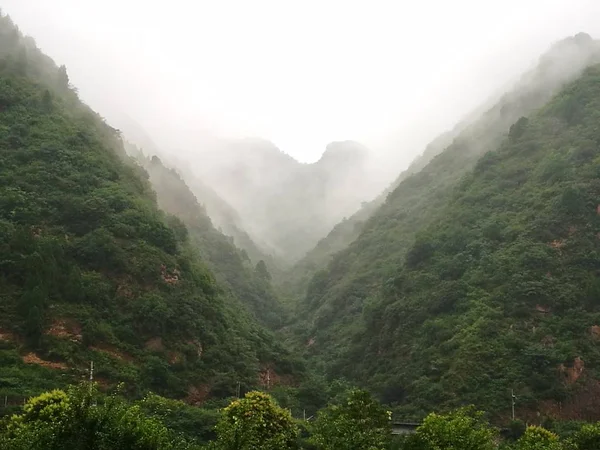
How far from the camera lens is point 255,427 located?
2488 cm

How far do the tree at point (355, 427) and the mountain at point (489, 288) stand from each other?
19851mm

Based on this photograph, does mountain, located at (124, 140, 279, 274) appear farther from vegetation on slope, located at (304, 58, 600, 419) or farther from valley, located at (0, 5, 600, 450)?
vegetation on slope, located at (304, 58, 600, 419)

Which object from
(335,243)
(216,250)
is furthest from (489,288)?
(335,243)

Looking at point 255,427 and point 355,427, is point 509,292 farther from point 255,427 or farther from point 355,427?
point 355,427

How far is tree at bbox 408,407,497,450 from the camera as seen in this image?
20578 millimetres

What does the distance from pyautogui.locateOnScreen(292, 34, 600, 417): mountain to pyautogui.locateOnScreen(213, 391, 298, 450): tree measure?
57.8ft

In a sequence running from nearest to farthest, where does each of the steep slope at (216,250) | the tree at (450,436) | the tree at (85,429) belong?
the tree at (85,429) < the tree at (450,436) < the steep slope at (216,250)

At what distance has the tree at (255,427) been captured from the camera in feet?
70.4

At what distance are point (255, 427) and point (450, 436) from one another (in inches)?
315

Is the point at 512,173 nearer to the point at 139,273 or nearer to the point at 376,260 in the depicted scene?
the point at 376,260

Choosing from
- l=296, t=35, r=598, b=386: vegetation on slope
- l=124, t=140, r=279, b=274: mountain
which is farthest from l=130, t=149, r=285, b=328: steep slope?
l=124, t=140, r=279, b=274: mountain

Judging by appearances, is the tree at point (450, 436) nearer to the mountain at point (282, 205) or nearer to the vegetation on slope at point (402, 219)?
the vegetation on slope at point (402, 219)

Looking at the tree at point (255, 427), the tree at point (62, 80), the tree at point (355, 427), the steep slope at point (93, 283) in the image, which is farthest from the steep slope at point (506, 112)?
the tree at point (355, 427)

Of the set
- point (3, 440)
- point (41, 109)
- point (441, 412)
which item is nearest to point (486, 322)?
point (441, 412)
